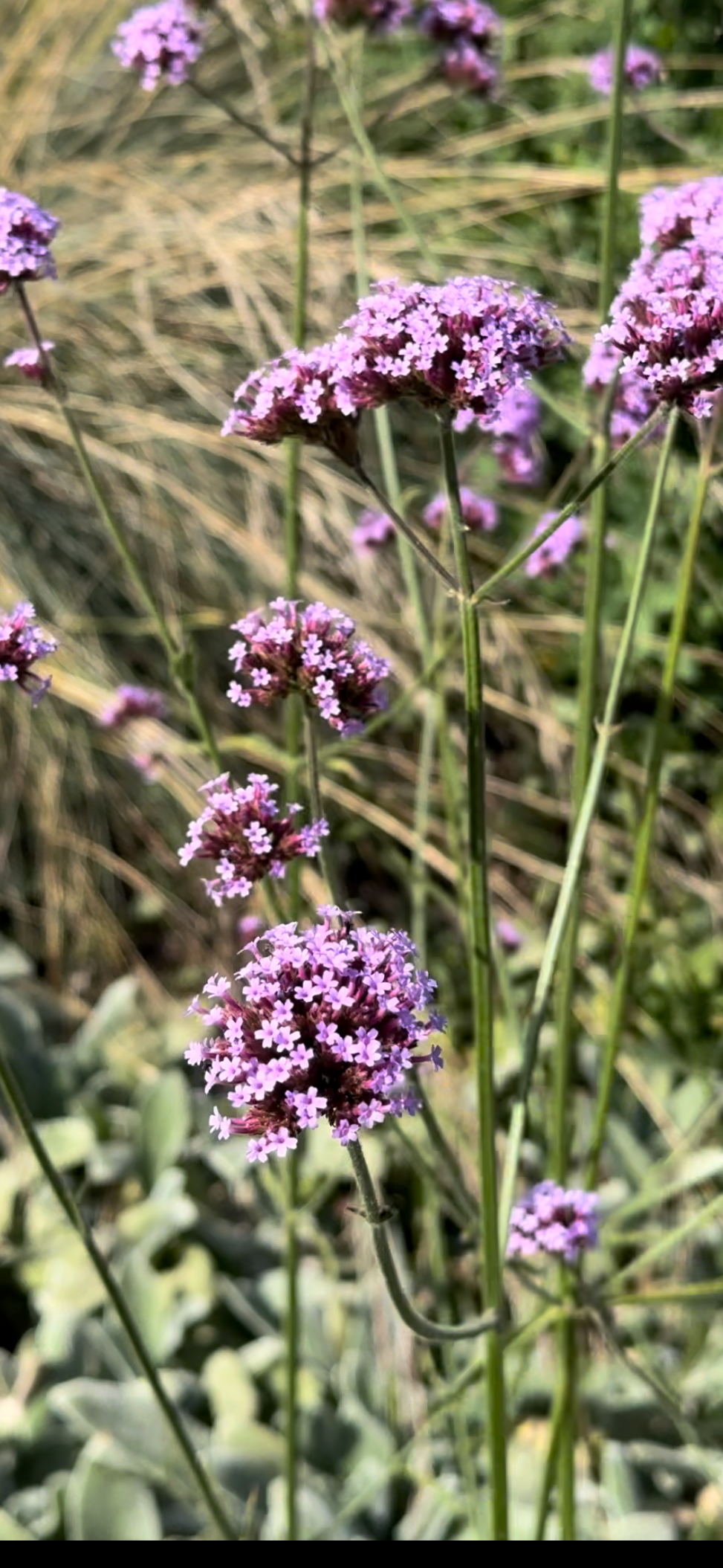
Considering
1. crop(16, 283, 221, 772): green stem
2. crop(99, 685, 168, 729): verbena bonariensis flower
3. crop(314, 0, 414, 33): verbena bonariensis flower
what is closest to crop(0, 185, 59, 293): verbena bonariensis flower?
crop(16, 283, 221, 772): green stem

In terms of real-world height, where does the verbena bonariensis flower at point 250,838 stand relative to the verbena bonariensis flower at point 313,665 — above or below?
below

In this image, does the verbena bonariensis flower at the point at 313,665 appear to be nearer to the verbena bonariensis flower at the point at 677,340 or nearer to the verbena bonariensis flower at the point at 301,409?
the verbena bonariensis flower at the point at 301,409

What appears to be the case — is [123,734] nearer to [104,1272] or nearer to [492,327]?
[104,1272]

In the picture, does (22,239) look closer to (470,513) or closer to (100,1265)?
(470,513)

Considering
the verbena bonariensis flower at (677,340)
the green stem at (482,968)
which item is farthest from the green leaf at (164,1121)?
the verbena bonariensis flower at (677,340)

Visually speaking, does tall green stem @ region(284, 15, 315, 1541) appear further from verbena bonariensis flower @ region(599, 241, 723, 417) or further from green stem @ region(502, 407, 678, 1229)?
verbena bonariensis flower @ region(599, 241, 723, 417)

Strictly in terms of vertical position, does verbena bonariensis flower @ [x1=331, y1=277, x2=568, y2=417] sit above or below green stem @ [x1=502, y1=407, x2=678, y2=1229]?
above

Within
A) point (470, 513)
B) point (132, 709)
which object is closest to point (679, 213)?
point (470, 513)
